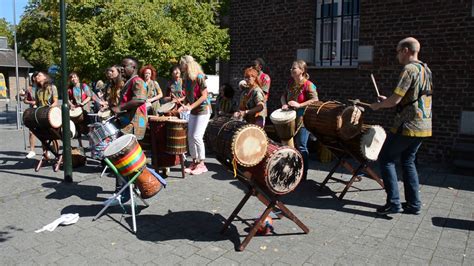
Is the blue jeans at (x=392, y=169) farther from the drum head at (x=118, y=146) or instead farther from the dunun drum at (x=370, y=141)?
the drum head at (x=118, y=146)

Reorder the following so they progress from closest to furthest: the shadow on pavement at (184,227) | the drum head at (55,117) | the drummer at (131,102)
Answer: the shadow on pavement at (184,227) < the drummer at (131,102) < the drum head at (55,117)

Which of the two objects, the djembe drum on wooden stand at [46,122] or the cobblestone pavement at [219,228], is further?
the djembe drum on wooden stand at [46,122]

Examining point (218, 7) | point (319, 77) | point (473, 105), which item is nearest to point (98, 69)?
point (319, 77)

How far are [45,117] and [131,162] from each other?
3411 mm

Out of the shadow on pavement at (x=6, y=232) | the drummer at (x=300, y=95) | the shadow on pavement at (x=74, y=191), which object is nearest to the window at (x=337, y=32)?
the drummer at (x=300, y=95)

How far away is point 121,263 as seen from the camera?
383 cm

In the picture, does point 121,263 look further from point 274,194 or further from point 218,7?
point 218,7

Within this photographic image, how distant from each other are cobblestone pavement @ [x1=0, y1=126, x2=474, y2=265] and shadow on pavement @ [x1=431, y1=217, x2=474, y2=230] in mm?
11

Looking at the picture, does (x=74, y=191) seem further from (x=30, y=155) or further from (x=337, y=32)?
(x=337, y=32)

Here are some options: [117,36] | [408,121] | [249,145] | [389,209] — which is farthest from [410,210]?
[117,36]

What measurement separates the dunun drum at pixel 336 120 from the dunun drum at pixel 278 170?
1.43 metres

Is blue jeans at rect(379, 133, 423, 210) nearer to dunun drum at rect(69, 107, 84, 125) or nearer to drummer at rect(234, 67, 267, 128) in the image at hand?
drummer at rect(234, 67, 267, 128)

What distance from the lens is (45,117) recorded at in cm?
730

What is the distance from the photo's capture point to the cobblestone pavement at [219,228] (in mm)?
3973
